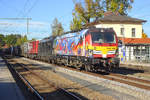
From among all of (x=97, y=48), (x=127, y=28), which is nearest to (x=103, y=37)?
(x=97, y=48)

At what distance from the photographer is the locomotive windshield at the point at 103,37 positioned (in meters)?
14.2

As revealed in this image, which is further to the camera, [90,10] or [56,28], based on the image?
[56,28]

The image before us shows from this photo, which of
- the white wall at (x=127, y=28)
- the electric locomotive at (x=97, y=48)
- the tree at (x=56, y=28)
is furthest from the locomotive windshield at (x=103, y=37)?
the tree at (x=56, y=28)

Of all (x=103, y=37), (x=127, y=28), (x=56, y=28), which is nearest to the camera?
(x=103, y=37)

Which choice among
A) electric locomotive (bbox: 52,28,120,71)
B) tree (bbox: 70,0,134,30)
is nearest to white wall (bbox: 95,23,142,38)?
tree (bbox: 70,0,134,30)

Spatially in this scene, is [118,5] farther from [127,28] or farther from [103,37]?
[103,37]

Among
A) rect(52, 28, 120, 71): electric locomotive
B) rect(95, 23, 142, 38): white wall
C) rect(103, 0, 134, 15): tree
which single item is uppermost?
rect(103, 0, 134, 15): tree

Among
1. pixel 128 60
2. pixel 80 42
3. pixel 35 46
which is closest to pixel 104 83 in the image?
pixel 80 42

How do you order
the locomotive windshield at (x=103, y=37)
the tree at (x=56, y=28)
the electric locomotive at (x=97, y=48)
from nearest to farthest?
the electric locomotive at (x=97, y=48), the locomotive windshield at (x=103, y=37), the tree at (x=56, y=28)

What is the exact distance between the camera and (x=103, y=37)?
14.3 m

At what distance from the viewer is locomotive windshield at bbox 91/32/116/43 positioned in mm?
14164

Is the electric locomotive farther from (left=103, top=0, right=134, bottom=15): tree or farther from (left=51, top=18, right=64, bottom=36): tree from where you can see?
(left=51, top=18, right=64, bottom=36): tree

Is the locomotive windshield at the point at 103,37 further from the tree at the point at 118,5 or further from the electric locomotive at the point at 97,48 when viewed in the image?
the tree at the point at 118,5

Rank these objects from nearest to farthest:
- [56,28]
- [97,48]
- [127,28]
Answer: [97,48], [127,28], [56,28]
